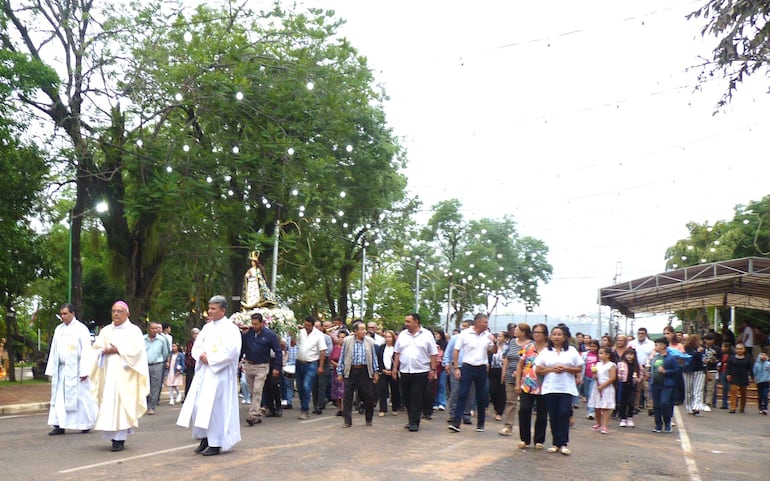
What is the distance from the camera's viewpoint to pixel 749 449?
1300 cm

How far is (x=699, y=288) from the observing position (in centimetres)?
2880

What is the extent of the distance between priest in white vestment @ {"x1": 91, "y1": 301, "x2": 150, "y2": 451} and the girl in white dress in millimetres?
8106

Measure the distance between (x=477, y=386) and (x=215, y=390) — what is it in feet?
18.3

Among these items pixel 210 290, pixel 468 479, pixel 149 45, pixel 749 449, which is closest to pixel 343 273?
pixel 210 290

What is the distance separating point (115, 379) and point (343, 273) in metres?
31.6

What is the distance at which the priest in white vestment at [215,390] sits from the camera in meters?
10.0

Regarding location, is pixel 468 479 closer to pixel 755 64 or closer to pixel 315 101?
pixel 755 64

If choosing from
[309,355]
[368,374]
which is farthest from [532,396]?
[309,355]

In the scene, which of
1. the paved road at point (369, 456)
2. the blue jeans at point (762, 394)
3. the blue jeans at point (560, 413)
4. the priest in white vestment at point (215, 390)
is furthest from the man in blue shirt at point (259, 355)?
the blue jeans at point (762, 394)

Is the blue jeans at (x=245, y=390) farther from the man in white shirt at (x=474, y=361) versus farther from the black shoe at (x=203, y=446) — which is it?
the black shoe at (x=203, y=446)

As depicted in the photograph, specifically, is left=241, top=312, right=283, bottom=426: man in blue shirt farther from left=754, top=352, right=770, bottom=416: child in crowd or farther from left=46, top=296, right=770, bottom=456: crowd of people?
left=754, top=352, right=770, bottom=416: child in crowd

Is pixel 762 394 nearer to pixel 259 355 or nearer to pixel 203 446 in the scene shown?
pixel 259 355

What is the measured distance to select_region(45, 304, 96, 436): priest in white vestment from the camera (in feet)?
40.8

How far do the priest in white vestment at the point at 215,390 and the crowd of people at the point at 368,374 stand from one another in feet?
0.04
